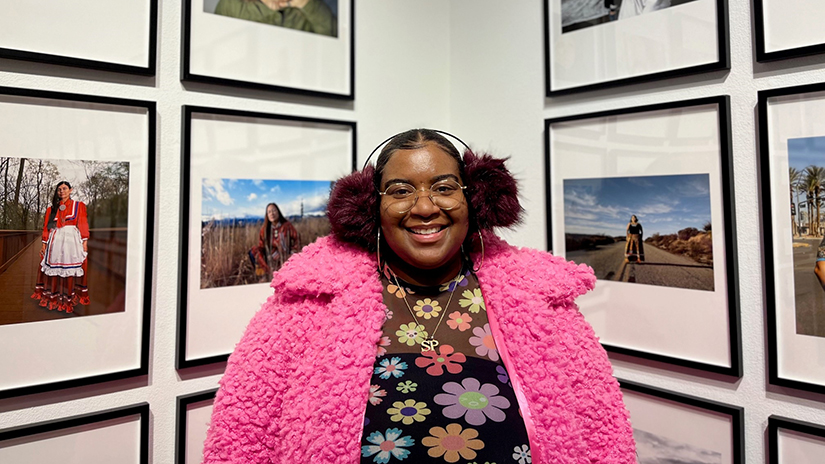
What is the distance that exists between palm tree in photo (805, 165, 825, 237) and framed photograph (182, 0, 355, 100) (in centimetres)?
108

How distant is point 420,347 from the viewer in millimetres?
843

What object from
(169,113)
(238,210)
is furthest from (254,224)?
(169,113)

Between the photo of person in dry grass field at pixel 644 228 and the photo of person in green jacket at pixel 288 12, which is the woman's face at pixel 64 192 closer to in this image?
the photo of person in green jacket at pixel 288 12

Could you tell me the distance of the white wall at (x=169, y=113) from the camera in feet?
3.23

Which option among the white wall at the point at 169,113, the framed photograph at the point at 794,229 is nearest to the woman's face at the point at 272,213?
the white wall at the point at 169,113

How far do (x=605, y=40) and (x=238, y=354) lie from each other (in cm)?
111

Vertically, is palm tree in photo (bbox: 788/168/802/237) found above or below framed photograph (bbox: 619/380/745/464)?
above

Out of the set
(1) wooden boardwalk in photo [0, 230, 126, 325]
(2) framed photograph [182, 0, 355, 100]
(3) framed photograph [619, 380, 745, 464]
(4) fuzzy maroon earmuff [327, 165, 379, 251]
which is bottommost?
(3) framed photograph [619, 380, 745, 464]

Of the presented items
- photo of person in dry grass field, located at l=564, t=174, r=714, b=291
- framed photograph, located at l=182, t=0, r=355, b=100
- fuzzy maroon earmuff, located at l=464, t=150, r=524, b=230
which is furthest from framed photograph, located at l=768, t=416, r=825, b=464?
framed photograph, located at l=182, t=0, r=355, b=100

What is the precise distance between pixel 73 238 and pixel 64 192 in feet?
0.32

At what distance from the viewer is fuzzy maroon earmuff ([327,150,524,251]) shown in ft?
2.99

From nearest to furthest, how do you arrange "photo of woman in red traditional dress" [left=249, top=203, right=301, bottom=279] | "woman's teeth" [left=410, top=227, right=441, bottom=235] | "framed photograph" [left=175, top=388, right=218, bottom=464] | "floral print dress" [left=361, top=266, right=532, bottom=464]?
Answer: "floral print dress" [left=361, top=266, right=532, bottom=464] < "woman's teeth" [left=410, top=227, right=441, bottom=235] < "framed photograph" [left=175, top=388, right=218, bottom=464] < "photo of woman in red traditional dress" [left=249, top=203, right=301, bottom=279]

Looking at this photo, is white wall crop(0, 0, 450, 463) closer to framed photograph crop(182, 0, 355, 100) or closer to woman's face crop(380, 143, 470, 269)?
framed photograph crop(182, 0, 355, 100)

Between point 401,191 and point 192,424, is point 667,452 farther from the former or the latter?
point 192,424
